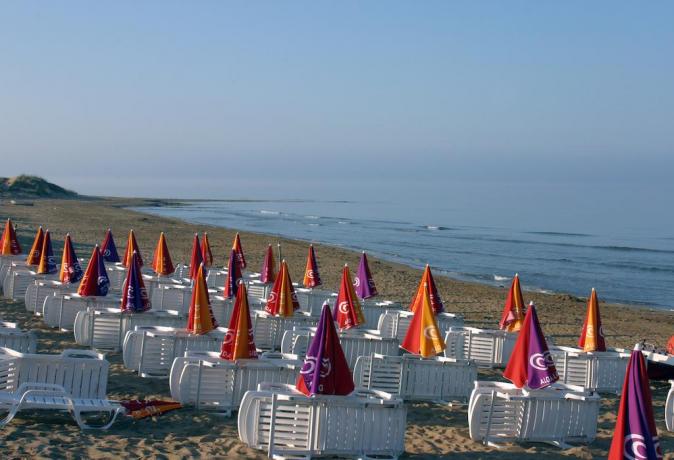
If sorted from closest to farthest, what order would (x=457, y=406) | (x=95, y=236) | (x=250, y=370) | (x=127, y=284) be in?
(x=250, y=370), (x=457, y=406), (x=127, y=284), (x=95, y=236)

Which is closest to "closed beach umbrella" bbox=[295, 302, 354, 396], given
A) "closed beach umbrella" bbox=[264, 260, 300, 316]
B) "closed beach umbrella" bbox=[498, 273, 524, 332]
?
"closed beach umbrella" bbox=[264, 260, 300, 316]

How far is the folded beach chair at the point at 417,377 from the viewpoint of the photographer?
31.3 feet

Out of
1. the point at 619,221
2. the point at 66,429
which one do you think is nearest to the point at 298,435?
the point at 66,429

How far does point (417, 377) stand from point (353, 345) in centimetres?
132

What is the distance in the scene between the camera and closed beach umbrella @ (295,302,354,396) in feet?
23.6

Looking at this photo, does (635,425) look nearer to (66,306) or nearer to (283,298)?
(283,298)

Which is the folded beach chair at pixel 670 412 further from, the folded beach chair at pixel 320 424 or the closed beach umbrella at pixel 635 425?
the closed beach umbrella at pixel 635 425

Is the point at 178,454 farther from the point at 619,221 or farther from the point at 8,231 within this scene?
the point at 619,221

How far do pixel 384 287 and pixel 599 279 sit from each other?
45.3ft

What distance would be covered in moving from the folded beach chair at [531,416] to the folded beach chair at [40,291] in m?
7.70

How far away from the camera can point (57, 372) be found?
8.04 meters

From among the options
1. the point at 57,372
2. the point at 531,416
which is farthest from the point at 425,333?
the point at 57,372

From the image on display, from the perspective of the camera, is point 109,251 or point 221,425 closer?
point 221,425

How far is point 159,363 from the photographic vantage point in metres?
10.0
